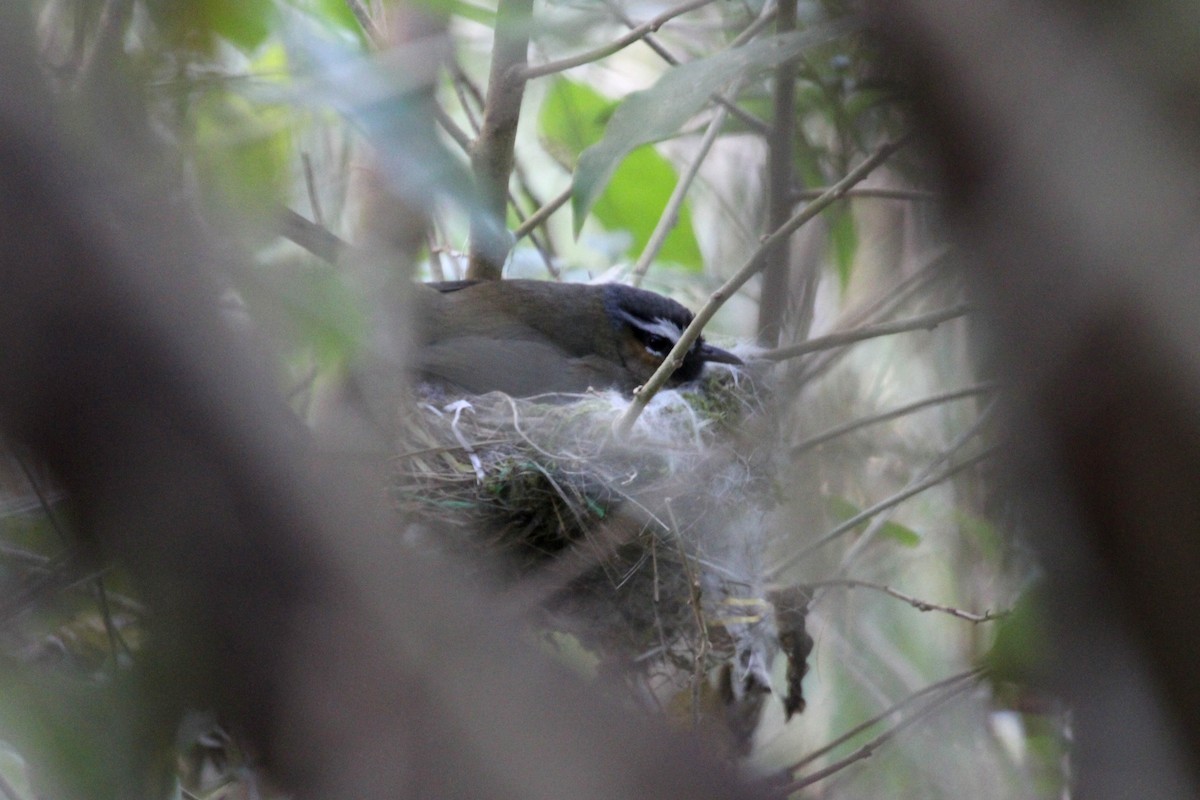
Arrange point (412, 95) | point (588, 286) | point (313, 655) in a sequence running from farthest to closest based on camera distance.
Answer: point (588, 286), point (412, 95), point (313, 655)

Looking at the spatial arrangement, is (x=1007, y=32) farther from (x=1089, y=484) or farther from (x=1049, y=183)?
(x=1089, y=484)

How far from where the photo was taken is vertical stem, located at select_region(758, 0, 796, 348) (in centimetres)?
258

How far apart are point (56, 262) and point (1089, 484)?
0.50m

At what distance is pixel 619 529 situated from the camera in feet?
8.48

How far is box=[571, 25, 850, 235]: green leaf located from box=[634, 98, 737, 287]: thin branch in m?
0.99

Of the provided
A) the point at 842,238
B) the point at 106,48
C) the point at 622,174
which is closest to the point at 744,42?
the point at 842,238

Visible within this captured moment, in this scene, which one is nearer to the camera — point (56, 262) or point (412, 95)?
point (56, 262)

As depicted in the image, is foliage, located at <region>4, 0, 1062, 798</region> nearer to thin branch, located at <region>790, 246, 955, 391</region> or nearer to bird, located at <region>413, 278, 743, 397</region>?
thin branch, located at <region>790, 246, 955, 391</region>

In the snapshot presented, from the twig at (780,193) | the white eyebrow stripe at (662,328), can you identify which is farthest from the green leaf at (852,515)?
the white eyebrow stripe at (662,328)

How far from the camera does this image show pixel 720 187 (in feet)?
14.2

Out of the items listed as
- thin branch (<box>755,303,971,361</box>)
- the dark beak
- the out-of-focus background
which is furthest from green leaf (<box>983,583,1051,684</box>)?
the dark beak

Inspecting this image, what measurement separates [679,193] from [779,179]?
1.20ft

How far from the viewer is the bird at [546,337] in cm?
339

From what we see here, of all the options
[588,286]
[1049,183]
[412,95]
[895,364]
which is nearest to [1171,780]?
[1049,183]
